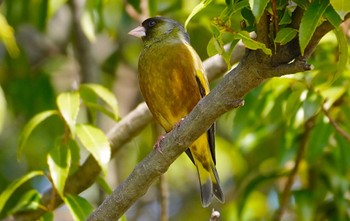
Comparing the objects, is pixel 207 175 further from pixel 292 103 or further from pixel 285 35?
pixel 285 35

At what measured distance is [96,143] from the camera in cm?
361

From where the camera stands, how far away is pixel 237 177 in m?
5.95

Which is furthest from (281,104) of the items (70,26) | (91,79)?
(70,26)

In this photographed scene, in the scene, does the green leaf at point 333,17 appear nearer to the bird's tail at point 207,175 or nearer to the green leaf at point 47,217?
the green leaf at point 47,217

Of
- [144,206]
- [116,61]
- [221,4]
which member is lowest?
[144,206]

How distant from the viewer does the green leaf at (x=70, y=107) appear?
3.56m

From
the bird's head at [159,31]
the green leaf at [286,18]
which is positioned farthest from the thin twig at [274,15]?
the bird's head at [159,31]

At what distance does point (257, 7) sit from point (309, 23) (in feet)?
0.57

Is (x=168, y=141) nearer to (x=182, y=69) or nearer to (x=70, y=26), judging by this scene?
(x=182, y=69)

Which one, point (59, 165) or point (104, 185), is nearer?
point (59, 165)

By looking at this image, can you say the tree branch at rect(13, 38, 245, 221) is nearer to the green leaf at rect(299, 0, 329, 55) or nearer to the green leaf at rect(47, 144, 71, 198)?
the green leaf at rect(47, 144, 71, 198)

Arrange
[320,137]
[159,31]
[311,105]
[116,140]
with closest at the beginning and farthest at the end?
1. [311,105]
2. [116,140]
3. [320,137]
4. [159,31]

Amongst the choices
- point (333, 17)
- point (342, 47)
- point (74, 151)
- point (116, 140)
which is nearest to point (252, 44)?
point (333, 17)

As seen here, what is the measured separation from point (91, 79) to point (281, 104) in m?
1.36
